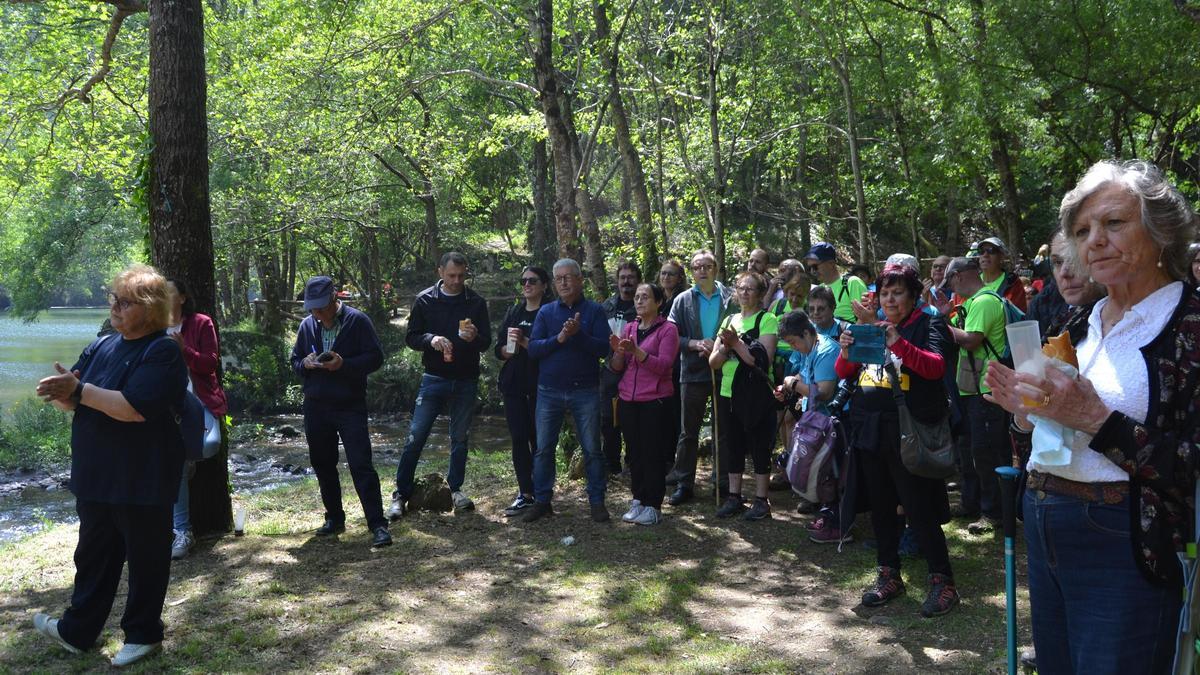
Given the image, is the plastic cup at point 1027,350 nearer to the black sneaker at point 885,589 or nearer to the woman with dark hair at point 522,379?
the black sneaker at point 885,589

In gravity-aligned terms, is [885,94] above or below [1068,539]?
above

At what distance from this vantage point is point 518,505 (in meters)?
7.96

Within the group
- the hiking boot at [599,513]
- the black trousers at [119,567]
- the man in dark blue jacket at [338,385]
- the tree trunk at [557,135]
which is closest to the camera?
the black trousers at [119,567]

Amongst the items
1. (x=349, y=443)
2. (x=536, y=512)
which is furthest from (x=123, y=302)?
(x=536, y=512)

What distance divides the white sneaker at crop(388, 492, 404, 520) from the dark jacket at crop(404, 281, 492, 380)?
1072 mm

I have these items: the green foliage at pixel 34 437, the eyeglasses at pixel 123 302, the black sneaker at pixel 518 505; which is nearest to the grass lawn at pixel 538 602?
the black sneaker at pixel 518 505

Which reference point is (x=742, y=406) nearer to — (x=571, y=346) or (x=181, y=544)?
(x=571, y=346)

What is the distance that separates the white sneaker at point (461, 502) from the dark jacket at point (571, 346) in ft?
4.19

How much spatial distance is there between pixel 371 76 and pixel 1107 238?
1056cm

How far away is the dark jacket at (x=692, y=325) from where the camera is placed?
8023mm

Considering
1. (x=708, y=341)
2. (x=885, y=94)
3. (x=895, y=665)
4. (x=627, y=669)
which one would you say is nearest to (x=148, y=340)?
(x=627, y=669)

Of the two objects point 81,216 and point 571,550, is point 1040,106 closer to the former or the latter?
point 571,550

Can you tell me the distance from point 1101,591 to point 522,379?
19.4 ft

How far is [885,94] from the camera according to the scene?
13.7 meters
